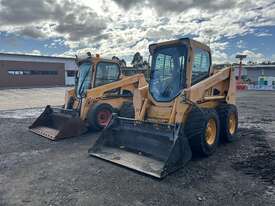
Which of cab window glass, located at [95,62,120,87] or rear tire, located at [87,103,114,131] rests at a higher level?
cab window glass, located at [95,62,120,87]

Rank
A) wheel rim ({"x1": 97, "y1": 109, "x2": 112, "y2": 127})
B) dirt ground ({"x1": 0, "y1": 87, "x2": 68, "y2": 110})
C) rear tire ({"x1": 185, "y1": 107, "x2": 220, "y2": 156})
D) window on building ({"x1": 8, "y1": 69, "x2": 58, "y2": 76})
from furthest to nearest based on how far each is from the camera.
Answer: window on building ({"x1": 8, "y1": 69, "x2": 58, "y2": 76}) → dirt ground ({"x1": 0, "y1": 87, "x2": 68, "y2": 110}) → wheel rim ({"x1": 97, "y1": 109, "x2": 112, "y2": 127}) → rear tire ({"x1": 185, "y1": 107, "x2": 220, "y2": 156})

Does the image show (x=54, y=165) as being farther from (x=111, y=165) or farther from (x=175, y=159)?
(x=175, y=159)

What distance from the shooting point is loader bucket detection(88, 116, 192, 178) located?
5457 mm

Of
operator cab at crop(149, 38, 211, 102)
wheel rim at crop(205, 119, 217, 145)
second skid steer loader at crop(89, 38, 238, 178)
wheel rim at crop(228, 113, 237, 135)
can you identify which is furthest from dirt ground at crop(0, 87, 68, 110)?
wheel rim at crop(205, 119, 217, 145)

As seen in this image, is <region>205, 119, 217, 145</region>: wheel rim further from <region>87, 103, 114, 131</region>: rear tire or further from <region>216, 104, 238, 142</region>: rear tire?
<region>87, 103, 114, 131</region>: rear tire

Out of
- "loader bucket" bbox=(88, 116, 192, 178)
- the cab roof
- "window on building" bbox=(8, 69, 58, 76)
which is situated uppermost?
the cab roof

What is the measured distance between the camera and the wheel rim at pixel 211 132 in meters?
6.70

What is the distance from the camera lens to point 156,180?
5152 millimetres

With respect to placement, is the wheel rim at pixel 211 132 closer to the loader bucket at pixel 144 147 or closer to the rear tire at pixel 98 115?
the loader bucket at pixel 144 147

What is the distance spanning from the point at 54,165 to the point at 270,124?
844cm

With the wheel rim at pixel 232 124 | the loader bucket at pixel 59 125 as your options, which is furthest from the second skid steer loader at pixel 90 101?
the wheel rim at pixel 232 124

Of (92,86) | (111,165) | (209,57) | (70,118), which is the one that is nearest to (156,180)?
(111,165)

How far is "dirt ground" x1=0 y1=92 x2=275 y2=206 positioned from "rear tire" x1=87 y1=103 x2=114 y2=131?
Answer: 1.61 meters

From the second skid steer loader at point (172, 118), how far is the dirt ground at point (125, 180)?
1.04 feet
